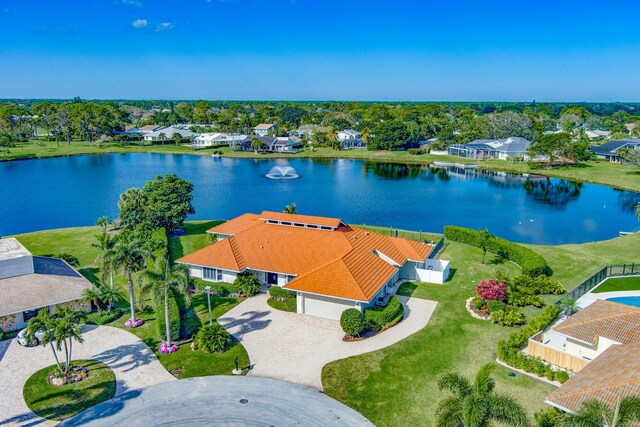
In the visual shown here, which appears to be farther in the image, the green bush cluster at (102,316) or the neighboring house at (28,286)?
the green bush cluster at (102,316)

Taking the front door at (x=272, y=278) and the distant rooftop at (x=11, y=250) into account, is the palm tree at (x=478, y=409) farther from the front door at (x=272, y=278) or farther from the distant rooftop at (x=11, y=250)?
the distant rooftop at (x=11, y=250)

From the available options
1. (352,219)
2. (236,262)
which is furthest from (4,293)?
(352,219)

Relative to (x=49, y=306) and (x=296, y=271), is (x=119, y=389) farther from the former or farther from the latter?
(x=296, y=271)

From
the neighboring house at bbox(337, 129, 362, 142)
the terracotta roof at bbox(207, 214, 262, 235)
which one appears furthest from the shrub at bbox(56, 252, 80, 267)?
the neighboring house at bbox(337, 129, 362, 142)

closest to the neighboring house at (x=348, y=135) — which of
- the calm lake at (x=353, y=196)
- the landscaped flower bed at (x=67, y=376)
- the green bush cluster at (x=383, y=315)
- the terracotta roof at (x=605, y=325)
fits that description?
the calm lake at (x=353, y=196)

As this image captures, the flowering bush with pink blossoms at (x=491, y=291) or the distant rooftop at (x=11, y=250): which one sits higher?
the distant rooftop at (x=11, y=250)
